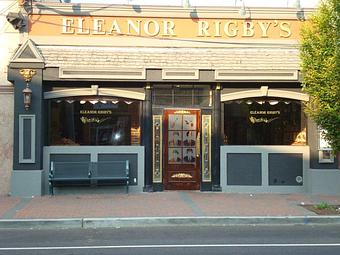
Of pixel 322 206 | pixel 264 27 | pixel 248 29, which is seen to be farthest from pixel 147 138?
pixel 322 206

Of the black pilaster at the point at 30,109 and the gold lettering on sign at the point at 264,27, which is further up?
the gold lettering on sign at the point at 264,27

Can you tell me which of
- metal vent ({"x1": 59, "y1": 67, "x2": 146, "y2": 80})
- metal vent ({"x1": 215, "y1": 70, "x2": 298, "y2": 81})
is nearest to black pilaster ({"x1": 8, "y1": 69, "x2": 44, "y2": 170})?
metal vent ({"x1": 59, "y1": 67, "x2": 146, "y2": 80})

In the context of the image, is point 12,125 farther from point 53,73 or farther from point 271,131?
point 271,131

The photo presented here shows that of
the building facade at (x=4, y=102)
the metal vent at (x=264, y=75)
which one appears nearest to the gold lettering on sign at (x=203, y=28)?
the metal vent at (x=264, y=75)

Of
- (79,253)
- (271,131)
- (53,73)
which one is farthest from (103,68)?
(79,253)

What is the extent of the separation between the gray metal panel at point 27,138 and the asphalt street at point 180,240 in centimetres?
Result: 405

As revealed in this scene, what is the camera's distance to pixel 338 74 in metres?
11.4

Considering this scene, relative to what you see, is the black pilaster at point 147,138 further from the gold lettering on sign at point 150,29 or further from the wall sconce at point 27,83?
the wall sconce at point 27,83

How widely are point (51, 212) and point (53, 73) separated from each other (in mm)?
4260

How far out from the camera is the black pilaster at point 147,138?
569 inches

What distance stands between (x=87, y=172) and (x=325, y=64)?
6855mm

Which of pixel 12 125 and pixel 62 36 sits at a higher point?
pixel 62 36

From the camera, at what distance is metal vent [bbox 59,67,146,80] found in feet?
45.4

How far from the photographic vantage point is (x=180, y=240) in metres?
8.94
